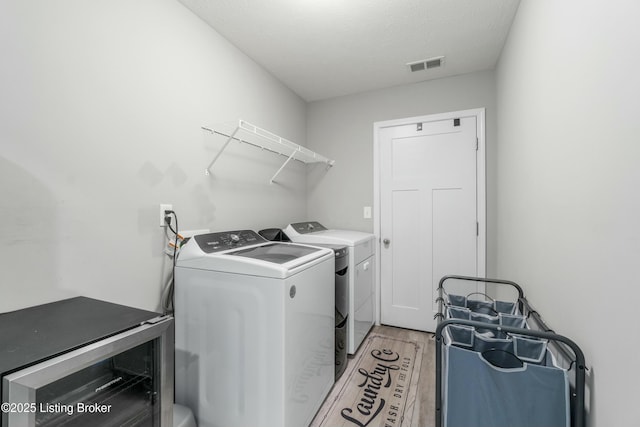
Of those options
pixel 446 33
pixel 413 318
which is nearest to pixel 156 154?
pixel 446 33

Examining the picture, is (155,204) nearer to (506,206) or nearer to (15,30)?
(15,30)

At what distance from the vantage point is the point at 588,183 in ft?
2.90

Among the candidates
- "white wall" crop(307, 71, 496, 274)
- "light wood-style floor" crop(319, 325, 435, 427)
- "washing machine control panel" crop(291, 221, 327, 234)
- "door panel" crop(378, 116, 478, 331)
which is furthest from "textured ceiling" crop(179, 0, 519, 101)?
"light wood-style floor" crop(319, 325, 435, 427)

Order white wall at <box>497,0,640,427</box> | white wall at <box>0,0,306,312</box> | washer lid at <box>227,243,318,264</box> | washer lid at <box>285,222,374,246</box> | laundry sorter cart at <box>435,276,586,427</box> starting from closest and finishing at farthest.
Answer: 1. white wall at <box>497,0,640,427</box>
2. laundry sorter cart at <box>435,276,586,427</box>
3. white wall at <box>0,0,306,312</box>
4. washer lid at <box>227,243,318,264</box>
5. washer lid at <box>285,222,374,246</box>

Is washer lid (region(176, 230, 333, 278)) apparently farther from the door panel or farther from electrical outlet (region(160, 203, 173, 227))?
the door panel

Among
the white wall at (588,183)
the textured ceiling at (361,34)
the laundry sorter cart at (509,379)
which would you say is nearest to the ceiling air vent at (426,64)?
the textured ceiling at (361,34)

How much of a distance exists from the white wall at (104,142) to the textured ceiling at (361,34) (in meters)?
0.28

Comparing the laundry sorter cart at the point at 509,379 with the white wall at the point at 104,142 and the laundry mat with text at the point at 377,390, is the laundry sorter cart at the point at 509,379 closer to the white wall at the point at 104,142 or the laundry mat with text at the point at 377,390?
the laundry mat with text at the point at 377,390

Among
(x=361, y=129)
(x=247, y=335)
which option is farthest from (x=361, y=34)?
(x=247, y=335)

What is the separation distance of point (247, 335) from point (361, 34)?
2163 mm

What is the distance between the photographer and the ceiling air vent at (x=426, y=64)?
2355mm

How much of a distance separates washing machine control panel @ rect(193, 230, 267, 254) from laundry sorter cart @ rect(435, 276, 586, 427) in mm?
1246

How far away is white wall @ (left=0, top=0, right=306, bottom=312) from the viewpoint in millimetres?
1049

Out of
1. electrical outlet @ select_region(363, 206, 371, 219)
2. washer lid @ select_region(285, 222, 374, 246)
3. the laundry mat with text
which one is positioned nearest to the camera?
the laundry mat with text
